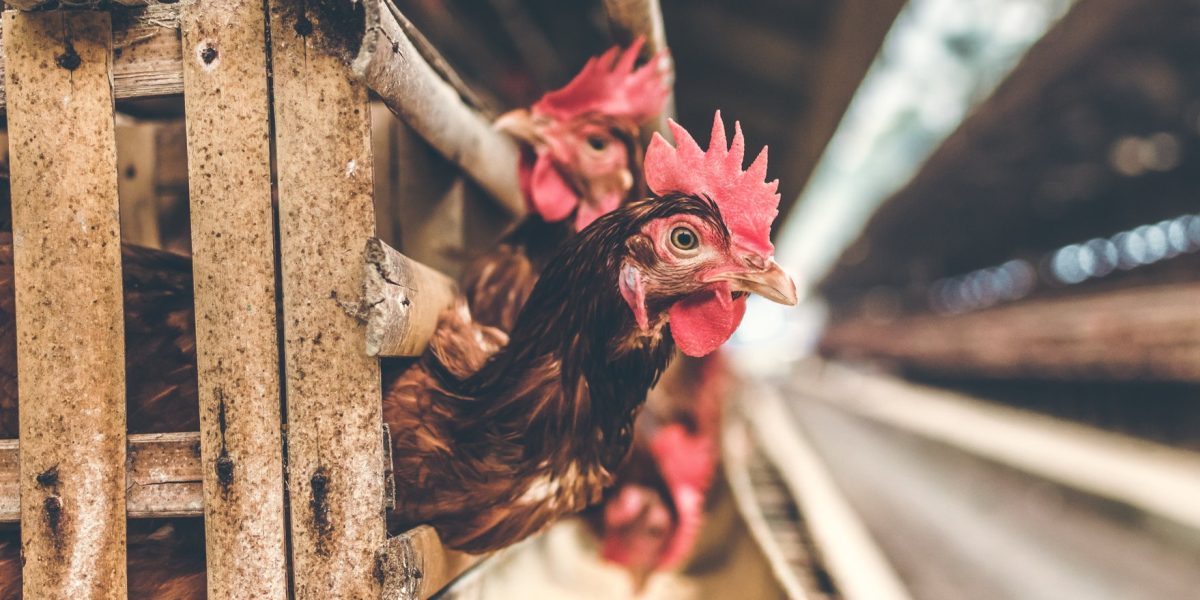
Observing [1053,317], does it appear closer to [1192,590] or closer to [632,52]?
[1192,590]

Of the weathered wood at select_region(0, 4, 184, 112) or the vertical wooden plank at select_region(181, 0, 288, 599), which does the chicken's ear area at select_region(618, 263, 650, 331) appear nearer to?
the vertical wooden plank at select_region(181, 0, 288, 599)

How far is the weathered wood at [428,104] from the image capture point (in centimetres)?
104

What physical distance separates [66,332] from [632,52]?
1.16 m

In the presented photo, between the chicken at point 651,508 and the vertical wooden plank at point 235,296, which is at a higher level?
the vertical wooden plank at point 235,296

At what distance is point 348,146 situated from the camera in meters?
1.08

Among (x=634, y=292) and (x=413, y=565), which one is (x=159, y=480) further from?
(x=634, y=292)

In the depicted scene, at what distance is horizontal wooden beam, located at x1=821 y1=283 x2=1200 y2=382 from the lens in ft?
21.1

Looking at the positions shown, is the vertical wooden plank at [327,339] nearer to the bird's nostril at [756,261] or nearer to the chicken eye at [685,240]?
the chicken eye at [685,240]

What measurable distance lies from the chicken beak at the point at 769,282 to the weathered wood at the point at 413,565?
634mm

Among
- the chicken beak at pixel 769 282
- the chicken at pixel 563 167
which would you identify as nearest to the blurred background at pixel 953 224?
the chicken at pixel 563 167

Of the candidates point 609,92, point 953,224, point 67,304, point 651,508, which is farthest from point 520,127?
point 953,224

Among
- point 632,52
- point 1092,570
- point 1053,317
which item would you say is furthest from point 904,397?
point 632,52

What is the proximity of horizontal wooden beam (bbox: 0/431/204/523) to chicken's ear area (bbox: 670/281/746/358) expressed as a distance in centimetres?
77

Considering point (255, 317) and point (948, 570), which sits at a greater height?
point (255, 317)
